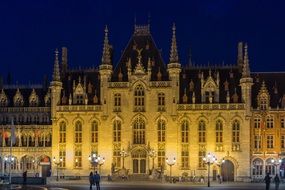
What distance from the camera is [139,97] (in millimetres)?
101188

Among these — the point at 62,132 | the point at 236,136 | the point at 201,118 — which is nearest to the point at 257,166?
the point at 236,136

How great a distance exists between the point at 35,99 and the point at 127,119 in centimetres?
1766

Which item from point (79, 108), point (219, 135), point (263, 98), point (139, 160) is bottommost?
point (139, 160)

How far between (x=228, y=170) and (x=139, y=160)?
13025 millimetres

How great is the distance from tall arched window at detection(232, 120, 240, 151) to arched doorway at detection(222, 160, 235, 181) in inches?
93.6

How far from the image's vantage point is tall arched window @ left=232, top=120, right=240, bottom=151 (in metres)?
98.2

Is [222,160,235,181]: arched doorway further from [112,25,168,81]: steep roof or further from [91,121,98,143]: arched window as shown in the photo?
[91,121,98,143]: arched window

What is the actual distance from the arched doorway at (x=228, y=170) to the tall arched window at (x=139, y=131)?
488 inches

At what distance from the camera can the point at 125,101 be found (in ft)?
332

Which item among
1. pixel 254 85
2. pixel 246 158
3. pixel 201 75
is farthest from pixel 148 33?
pixel 246 158

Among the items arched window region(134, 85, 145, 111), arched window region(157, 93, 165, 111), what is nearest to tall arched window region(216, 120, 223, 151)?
arched window region(157, 93, 165, 111)

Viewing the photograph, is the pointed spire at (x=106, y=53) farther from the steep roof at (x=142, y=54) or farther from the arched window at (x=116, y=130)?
the arched window at (x=116, y=130)

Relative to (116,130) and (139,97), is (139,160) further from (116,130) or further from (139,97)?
(139,97)

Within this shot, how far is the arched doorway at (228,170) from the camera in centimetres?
9832
